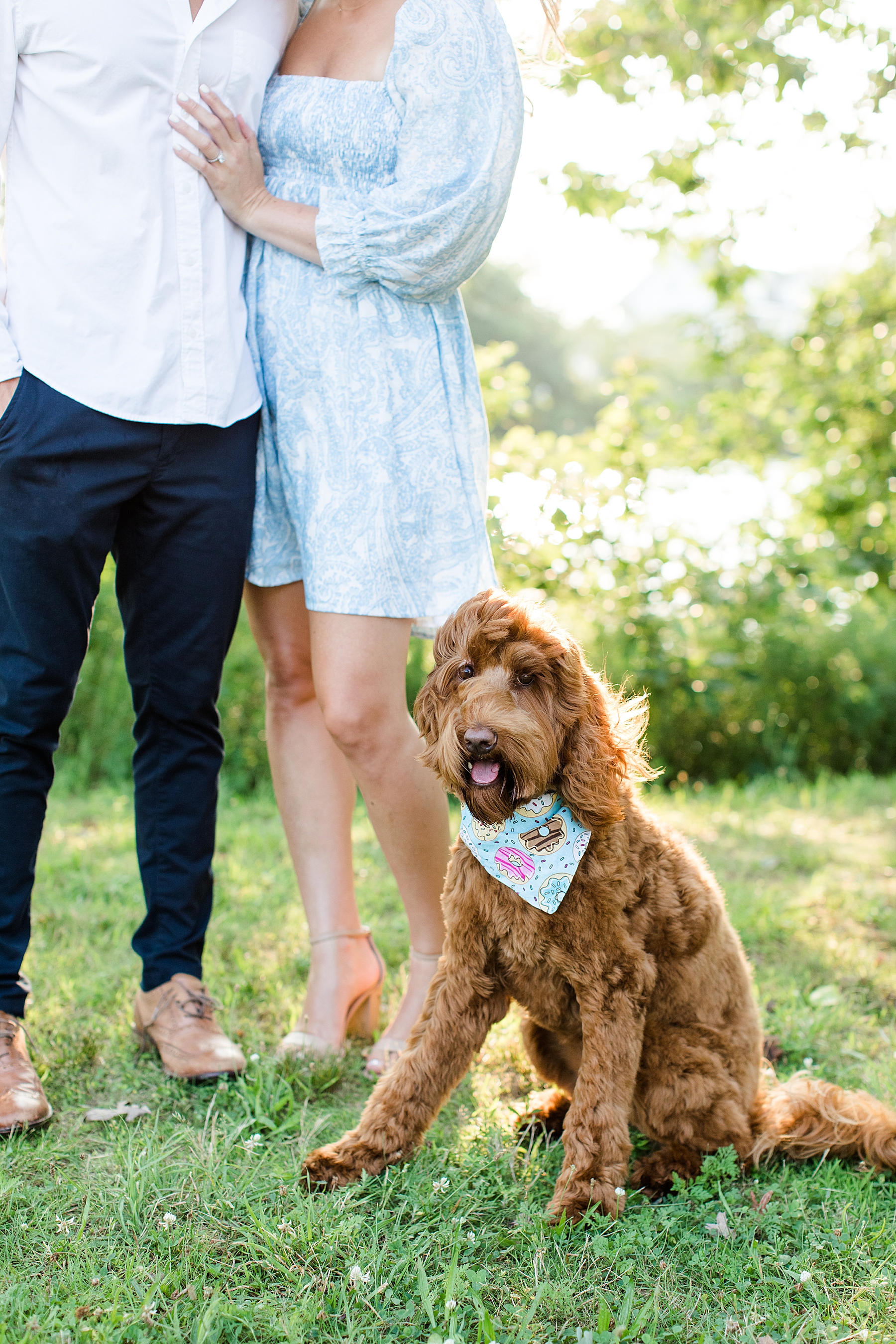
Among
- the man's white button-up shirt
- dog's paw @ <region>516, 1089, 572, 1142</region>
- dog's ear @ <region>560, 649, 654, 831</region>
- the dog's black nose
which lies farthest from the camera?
dog's paw @ <region>516, 1089, 572, 1142</region>

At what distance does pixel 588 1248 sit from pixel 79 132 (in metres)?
2.46

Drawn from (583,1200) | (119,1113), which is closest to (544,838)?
(583,1200)

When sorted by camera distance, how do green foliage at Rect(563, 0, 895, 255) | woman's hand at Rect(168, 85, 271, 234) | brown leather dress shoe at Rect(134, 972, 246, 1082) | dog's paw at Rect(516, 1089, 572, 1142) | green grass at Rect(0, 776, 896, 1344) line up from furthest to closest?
green foliage at Rect(563, 0, 895, 255) < brown leather dress shoe at Rect(134, 972, 246, 1082) < dog's paw at Rect(516, 1089, 572, 1142) < woman's hand at Rect(168, 85, 271, 234) < green grass at Rect(0, 776, 896, 1344)

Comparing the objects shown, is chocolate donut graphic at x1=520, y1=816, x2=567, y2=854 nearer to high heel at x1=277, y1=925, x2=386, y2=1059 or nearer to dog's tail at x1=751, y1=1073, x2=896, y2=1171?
dog's tail at x1=751, y1=1073, x2=896, y2=1171

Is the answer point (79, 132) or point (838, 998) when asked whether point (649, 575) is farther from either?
point (79, 132)

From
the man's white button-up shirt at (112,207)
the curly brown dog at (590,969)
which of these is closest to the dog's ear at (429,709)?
the curly brown dog at (590,969)

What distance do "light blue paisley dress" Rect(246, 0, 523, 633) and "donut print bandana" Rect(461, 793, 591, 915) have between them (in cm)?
64

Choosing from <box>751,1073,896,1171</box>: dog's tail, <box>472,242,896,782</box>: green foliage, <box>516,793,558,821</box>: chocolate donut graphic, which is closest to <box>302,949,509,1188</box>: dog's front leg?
<box>516,793,558,821</box>: chocolate donut graphic

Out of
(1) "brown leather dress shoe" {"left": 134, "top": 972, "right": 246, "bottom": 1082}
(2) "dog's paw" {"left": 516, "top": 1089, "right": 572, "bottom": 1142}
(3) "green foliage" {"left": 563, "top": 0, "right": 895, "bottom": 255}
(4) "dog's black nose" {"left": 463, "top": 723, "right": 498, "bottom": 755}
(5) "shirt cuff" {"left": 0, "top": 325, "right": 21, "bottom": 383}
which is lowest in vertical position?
(2) "dog's paw" {"left": 516, "top": 1089, "right": 572, "bottom": 1142}

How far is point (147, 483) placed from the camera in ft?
7.50

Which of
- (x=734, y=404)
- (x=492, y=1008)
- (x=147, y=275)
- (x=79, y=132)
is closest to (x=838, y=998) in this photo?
(x=492, y=1008)

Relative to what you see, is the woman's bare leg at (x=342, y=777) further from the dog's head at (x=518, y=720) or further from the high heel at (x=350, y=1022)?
the dog's head at (x=518, y=720)

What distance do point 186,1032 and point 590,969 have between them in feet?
3.62

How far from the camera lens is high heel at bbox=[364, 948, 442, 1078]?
251cm
